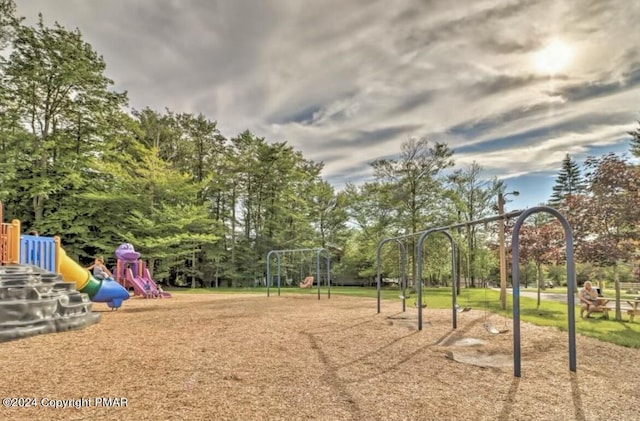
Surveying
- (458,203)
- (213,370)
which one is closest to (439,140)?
(458,203)

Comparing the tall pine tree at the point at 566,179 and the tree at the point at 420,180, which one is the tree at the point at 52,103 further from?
the tall pine tree at the point at 566,179

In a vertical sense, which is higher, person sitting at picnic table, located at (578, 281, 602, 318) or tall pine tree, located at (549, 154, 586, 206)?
tall pine tree, located at (549, 154, 586, 206)

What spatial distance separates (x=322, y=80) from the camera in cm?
1294

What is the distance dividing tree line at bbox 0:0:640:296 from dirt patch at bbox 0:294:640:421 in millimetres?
8766

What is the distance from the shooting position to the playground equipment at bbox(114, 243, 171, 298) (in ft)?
48.5

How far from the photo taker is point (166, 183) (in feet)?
70.5

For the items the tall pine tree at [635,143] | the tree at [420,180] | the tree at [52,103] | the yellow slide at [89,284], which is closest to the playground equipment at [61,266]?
the yellow slide at [89,284]

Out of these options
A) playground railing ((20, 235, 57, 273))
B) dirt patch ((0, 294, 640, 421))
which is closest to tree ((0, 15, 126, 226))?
playground railing ((20, 235, 57, 273))

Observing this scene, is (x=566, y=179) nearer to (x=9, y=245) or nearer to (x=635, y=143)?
(x=635, y=143)

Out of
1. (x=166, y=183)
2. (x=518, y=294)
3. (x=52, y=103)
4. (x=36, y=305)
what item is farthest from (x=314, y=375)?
(x=52, y=103)

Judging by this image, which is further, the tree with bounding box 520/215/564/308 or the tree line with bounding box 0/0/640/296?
the tree line with bounding box 0/0/640/296

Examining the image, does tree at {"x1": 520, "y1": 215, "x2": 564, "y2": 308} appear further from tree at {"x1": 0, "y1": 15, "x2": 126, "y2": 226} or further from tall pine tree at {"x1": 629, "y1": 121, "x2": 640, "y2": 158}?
tree at {"x1": 0, "y1": 15, "x2": 126, "y2": 226}

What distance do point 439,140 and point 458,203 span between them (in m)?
4.16

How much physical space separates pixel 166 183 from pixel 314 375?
66.0 ft
